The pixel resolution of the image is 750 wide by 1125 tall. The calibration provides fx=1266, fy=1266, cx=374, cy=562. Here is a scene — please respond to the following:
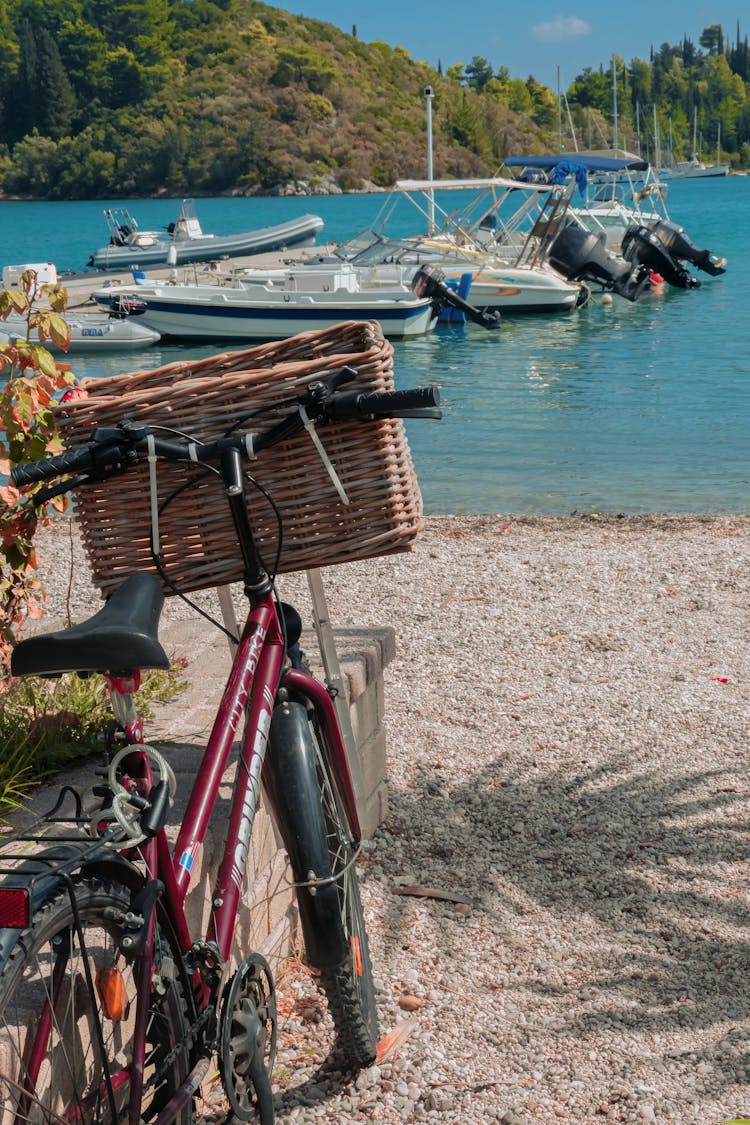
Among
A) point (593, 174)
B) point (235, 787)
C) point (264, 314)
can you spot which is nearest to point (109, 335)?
point (264, 314)

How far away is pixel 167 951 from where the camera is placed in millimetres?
2115

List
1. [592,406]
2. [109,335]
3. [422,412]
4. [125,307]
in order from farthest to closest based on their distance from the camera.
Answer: [125,307], [109,335], [592,406], [422,412]

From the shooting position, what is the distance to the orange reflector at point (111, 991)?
2.04 meters

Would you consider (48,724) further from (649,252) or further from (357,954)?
(649,252)

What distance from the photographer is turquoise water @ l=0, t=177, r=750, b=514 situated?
12.1 meters

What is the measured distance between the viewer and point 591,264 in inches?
1278

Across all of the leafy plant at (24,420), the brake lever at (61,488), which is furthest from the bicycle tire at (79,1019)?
the leafy plant at (24,420)

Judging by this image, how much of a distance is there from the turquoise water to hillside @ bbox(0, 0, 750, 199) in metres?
105

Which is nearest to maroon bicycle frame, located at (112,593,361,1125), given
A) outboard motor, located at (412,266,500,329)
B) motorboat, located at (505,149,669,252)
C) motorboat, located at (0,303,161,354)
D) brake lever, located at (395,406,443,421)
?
brake lever, located at (395,406,443,421)

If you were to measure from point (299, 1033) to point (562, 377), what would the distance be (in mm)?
19256

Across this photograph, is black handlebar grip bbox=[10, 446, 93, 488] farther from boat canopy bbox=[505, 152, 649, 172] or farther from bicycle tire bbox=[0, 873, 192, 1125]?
boat canopy bbox=[505, 152, 649, 172]

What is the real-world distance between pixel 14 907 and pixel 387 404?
1.24 m

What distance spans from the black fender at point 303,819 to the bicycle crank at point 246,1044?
11.8 inches

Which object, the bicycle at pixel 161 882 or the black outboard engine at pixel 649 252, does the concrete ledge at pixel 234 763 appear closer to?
the bicycle at pixel 161 882
